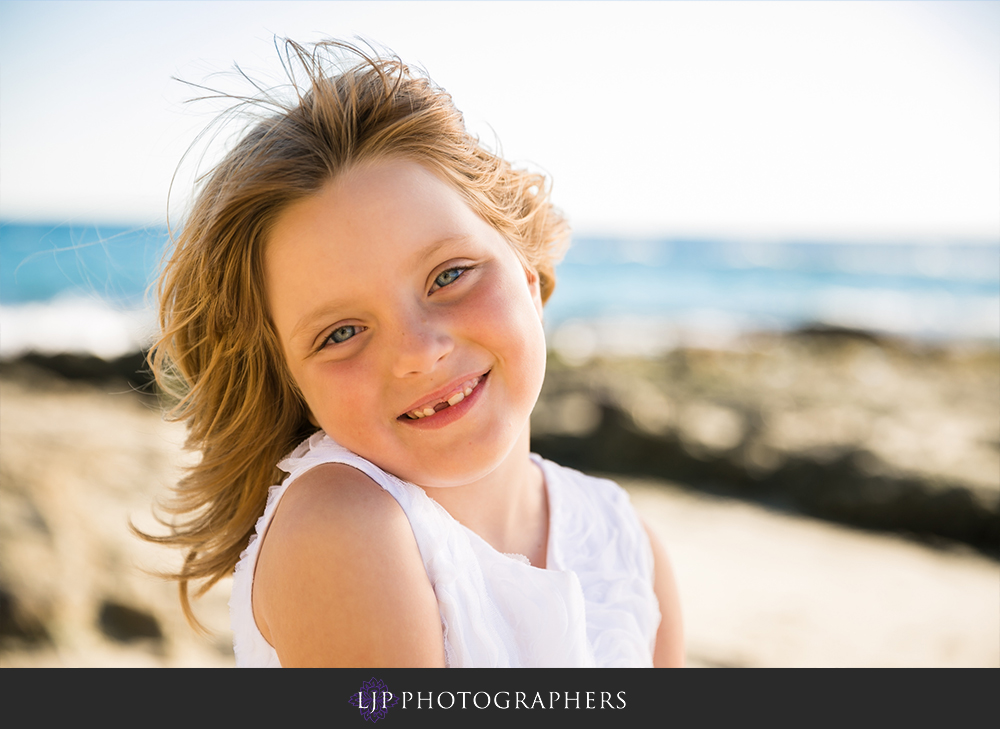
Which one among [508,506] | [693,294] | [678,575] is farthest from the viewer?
[693,294]

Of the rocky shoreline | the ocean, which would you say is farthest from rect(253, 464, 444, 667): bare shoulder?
the ocean

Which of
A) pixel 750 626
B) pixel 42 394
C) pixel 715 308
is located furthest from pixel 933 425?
pixel 715 308

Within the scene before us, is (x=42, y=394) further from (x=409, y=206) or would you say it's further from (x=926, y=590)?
(x=926, y=590)

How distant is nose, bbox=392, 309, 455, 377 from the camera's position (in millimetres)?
1289

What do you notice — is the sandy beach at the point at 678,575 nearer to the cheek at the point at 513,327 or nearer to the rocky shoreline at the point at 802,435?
the rocky shoreline at the point at 802,435

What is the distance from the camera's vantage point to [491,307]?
1410mm

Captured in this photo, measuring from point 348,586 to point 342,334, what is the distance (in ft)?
1.58

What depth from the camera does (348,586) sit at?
1.13 metres

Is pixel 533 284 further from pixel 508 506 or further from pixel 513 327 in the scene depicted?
pixel 508 506
